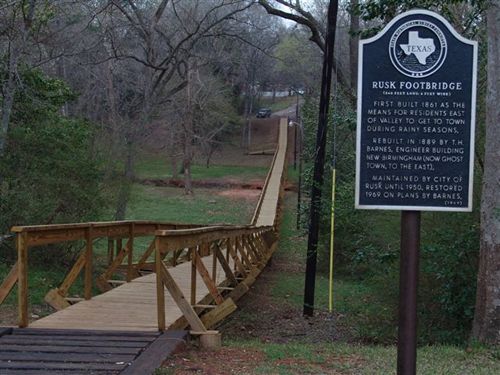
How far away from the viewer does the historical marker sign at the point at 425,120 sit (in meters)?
4.86

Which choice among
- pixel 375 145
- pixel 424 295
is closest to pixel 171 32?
pixel 424 295

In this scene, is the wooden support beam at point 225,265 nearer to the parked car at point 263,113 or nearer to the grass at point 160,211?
the grass at point 160,211

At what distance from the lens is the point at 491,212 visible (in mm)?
7801

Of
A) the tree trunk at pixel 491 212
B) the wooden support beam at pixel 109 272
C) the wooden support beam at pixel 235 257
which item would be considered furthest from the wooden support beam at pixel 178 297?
the wooden support beam at pixel 235 257

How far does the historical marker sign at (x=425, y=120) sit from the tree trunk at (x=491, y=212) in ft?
9.48

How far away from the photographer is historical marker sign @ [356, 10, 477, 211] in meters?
4.86

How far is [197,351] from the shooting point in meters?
7.32

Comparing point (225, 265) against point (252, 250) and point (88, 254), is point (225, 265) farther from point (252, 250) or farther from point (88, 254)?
point (252, 250)

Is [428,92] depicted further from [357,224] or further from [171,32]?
[171,32]

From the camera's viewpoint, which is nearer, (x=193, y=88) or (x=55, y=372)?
(x=55, y=372)

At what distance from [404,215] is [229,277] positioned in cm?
790

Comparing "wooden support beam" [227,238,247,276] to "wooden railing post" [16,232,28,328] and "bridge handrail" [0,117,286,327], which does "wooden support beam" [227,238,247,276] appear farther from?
"wooden railing post" [16,232,28,328]

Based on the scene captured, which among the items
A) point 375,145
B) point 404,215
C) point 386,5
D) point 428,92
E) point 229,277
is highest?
point 386,5

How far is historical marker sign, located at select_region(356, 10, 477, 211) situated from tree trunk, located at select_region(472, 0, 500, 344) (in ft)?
9.48
